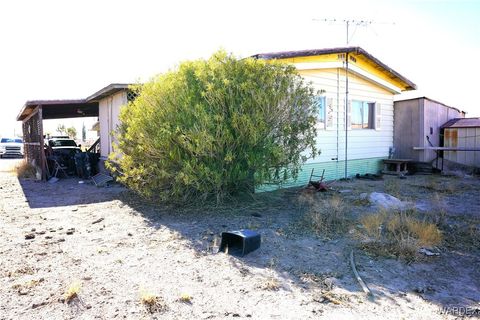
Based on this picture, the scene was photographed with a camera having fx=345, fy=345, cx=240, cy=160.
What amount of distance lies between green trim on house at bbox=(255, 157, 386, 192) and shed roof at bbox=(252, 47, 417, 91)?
2.70 m

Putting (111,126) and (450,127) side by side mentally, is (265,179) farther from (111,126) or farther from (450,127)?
(450,127)

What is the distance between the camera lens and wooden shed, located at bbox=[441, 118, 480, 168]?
11969 mm

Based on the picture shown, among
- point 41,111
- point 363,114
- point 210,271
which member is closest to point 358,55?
point 363,114

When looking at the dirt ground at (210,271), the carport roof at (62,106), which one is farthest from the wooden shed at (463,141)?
the carport roof at (62,106)

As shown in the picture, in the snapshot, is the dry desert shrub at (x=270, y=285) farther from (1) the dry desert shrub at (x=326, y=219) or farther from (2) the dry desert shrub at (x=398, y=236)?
(1) the dry desert shrub at (x=326, y=219)

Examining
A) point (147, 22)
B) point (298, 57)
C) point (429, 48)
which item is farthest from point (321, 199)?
point (429, 48)

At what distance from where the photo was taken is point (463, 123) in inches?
502

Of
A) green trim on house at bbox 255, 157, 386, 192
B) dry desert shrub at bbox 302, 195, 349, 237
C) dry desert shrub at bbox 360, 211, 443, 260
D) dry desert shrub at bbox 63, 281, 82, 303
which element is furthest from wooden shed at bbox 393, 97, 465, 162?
dry desert shrub at bbox 63, 281, 82, 303

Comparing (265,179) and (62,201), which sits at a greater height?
(265,179)

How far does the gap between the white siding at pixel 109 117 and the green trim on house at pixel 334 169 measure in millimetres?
5479

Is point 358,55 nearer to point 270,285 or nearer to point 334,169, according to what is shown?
point 334,169

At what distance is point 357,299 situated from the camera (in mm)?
3070

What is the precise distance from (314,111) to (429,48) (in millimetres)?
11178

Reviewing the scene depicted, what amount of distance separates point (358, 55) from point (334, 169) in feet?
11.8
